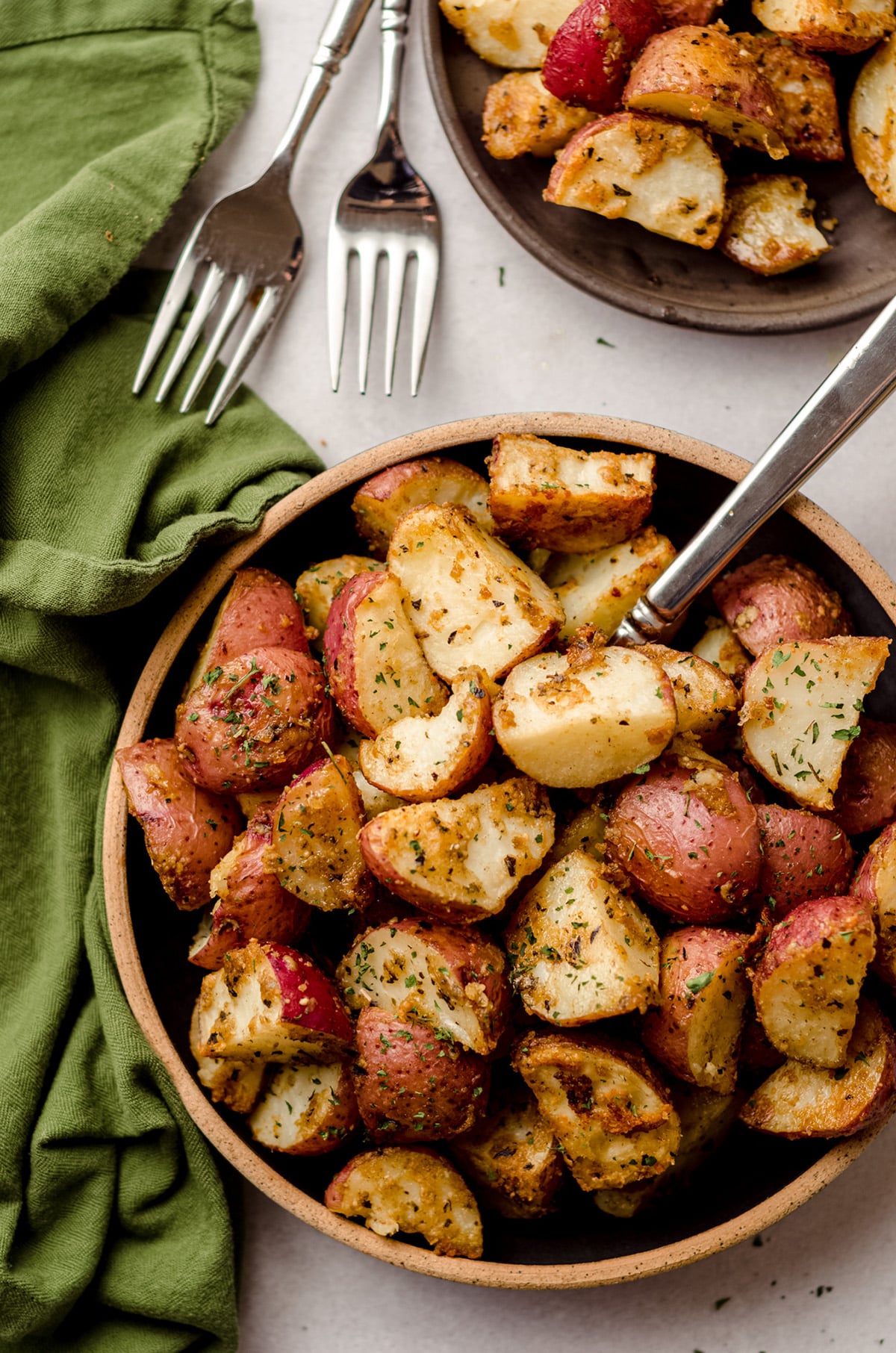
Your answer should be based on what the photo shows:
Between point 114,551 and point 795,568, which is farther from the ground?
point 795,568

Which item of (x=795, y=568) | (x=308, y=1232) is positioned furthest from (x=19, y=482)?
(x=308, y=1232)

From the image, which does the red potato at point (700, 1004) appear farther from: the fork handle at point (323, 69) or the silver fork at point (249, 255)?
the fork handle at point (323, 69)

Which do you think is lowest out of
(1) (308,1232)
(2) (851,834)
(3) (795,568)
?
(1) (308,1232)

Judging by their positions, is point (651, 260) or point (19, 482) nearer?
point (19, 482)

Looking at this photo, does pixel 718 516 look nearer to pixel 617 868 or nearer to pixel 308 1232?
pixel 617 868

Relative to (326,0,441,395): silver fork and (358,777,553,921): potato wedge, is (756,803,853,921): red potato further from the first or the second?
(326,0,441,395): silver fork

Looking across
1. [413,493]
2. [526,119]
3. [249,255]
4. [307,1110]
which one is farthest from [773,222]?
[307,1110]
